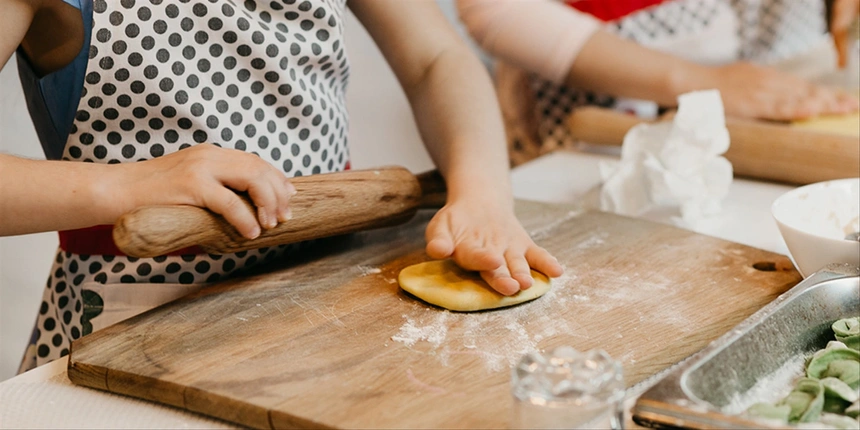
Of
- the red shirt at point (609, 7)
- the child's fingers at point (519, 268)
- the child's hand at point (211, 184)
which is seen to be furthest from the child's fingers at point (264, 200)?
the red shirt at point (609, 7)

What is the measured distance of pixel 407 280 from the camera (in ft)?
2.72

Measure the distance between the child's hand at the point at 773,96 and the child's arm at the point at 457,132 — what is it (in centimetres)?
56

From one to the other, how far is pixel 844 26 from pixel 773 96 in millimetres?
432

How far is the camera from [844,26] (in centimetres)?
169

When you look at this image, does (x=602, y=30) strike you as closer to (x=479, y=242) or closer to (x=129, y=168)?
(x=479, y=242)

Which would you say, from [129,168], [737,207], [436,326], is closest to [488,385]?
→ [436,326]

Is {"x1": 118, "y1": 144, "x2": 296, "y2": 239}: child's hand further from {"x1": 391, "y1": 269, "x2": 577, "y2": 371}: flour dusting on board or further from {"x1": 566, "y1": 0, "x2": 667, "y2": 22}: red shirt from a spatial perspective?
{"x1": 566, "y1": 0, "x2": 667, "y2": 22}: red shirt

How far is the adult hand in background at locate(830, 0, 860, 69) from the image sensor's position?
168 centimetres

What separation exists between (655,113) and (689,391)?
1.37m

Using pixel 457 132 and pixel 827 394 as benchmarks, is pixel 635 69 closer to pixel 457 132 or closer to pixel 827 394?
pixel 457 132

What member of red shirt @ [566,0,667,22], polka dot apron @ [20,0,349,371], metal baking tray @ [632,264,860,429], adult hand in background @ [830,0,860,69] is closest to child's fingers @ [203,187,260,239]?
polka dot apron @ [20,0,349,371]

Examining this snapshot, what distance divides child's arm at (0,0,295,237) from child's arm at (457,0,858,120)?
87 cm

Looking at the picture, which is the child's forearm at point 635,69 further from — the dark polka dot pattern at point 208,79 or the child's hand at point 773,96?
the dark polka dot pattern at point 208,79

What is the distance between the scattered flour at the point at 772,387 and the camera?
62cm
